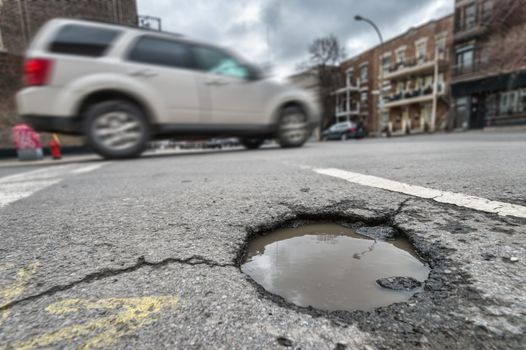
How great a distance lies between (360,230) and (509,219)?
0.56m

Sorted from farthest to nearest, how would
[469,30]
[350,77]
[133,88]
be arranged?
[350,77] < [469,30] < [133,88]

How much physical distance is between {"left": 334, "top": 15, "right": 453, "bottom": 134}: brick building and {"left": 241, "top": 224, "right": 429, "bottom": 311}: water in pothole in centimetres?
2191

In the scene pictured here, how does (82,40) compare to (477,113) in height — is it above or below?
above

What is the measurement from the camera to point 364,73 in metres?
32.5

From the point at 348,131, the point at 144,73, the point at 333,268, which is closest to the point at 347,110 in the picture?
the point at 348,131

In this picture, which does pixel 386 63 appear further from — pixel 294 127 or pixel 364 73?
pixel 294 127

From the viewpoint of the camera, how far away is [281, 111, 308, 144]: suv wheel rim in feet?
19.5

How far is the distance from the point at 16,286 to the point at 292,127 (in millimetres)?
5553

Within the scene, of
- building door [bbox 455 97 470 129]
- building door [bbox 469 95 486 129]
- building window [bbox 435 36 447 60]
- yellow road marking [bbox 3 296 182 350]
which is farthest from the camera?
building window [bbox 435 36 447 60]

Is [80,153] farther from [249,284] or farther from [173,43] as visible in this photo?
[249,284]

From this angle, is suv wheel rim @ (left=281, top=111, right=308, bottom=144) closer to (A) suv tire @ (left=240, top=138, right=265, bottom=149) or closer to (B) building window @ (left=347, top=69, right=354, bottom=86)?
(A) suv tire @ (left=240, top=138, right=265, bottom=149)

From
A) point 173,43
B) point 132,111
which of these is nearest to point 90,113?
point 132,111

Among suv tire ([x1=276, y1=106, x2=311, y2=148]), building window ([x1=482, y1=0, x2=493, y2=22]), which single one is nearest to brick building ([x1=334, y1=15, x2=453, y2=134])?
building window ([x1=482, y1=0, x2=493, y2=22])

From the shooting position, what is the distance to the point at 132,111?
14.2 feet
